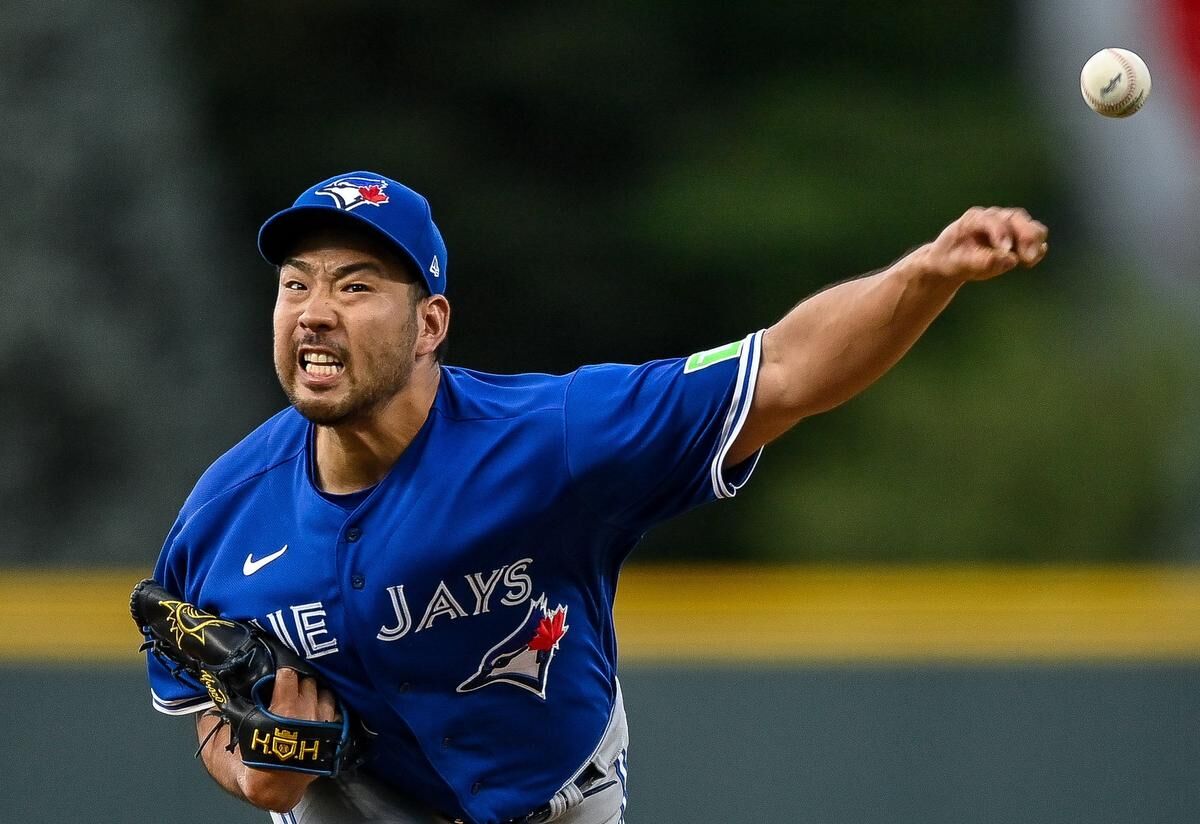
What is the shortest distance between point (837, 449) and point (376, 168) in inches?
134

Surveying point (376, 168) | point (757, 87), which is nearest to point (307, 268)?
point (376, 168)

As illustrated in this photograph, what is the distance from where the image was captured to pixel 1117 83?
329 centimetres

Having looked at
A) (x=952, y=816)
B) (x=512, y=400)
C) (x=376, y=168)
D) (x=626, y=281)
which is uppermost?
(x=376, y=168)

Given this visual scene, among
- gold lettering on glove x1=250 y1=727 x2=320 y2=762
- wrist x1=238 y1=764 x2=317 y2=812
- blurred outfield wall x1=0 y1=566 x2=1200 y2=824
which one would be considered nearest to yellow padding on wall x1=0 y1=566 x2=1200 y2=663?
blurred outfield wall x1=0 y1=566 x2=1200 y2=824

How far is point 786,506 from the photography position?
998 centimetres

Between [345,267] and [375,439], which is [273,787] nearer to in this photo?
[375,439]

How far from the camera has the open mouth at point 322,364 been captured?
3441 millimetres

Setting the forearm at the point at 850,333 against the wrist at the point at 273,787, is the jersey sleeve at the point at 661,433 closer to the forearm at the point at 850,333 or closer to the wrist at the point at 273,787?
the forearm at the point at 850,333

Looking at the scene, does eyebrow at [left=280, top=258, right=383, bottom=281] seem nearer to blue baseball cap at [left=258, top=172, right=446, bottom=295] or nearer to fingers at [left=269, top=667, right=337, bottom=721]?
blue baseball cap at [left=258, top=172, right=446, bottom=295]

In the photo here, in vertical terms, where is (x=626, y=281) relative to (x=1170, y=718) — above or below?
above

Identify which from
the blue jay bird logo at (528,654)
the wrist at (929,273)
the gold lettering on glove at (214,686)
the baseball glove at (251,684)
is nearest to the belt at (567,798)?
the blue jay bird logo at (528,654)

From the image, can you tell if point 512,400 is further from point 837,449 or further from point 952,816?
point 837,449

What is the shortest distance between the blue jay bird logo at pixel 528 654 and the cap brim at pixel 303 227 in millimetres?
734

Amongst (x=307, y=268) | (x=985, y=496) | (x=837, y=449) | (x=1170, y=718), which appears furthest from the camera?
(x=837, y=449)
